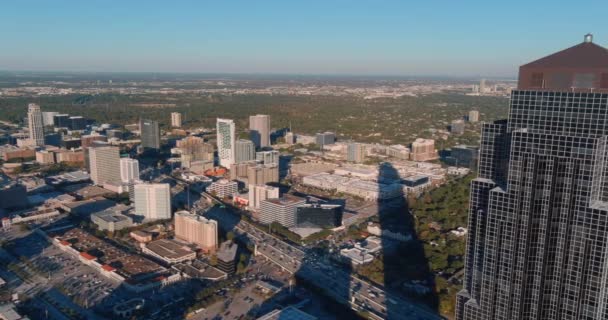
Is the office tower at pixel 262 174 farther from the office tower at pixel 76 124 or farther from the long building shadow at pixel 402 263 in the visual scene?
the office tower at pixel 76 124

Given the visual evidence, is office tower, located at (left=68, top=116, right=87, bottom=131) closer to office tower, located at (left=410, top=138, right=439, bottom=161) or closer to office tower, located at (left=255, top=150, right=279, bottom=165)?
office tower, located at (left=255, top=150, right=279, bottom=165)

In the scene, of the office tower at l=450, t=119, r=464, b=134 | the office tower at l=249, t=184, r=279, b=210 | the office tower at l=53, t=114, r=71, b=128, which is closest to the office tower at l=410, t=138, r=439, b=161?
the office tower at l=450, t=119, r=464, b=134

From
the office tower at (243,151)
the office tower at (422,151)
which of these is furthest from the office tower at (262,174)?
the office tower at (422,151)

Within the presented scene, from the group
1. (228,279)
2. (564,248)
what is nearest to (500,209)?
(564,248)

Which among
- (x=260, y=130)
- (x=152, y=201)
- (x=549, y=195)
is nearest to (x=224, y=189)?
(x=152, y=201)

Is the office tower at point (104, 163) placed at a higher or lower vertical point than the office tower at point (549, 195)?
lower

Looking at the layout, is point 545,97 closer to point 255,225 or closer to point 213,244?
point 213,244

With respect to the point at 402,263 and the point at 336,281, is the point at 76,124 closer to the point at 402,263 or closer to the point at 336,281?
the point at 336,281
